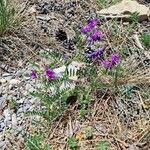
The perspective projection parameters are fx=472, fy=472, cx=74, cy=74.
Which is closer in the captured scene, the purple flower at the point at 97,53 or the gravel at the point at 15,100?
the gravel at the point at 15,100

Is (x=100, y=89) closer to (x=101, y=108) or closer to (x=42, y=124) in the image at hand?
(x=101, y=108)

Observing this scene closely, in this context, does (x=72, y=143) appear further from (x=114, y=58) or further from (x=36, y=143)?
(x=114, y=58)

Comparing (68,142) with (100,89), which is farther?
(100,89)

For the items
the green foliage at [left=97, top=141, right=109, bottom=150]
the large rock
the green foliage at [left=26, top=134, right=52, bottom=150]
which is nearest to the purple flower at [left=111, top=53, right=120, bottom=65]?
the green foliage at [left=97, top=141, right=109, bottom=150]

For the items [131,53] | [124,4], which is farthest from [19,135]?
[124,4]

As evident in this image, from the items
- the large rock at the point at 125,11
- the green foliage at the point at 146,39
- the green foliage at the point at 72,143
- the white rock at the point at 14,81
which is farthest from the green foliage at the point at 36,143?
the large rock at the point at 125,11

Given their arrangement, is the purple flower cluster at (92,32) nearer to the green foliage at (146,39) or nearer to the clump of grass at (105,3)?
the green foliage at (146,39)
